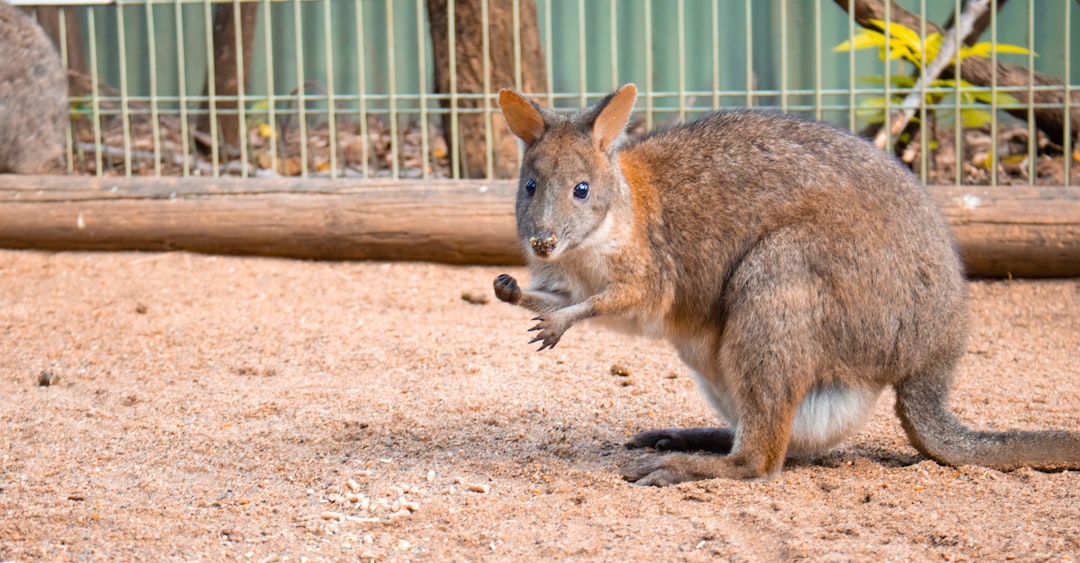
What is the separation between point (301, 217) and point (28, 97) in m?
2.30

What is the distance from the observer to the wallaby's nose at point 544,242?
350 cm

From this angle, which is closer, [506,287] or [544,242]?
[544,242]

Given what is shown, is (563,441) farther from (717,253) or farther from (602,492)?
(717,253)

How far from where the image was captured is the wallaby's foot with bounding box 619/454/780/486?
11.8 ft

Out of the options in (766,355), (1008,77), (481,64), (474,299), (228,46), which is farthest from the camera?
(228,46)

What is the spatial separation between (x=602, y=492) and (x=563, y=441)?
1.90 feet

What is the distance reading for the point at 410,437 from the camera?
163 inches

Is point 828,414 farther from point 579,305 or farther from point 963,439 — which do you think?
point 579,305

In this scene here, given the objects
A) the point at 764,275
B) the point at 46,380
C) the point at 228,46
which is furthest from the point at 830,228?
the point at 228,46

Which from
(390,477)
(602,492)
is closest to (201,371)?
(390,477)

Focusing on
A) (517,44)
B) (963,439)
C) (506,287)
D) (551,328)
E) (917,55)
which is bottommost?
(963,439)

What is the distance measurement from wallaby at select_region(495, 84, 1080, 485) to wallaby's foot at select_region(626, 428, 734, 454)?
211 mm

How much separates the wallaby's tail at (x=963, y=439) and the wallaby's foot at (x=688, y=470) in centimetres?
47

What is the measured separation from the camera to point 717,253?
12.1 feet
